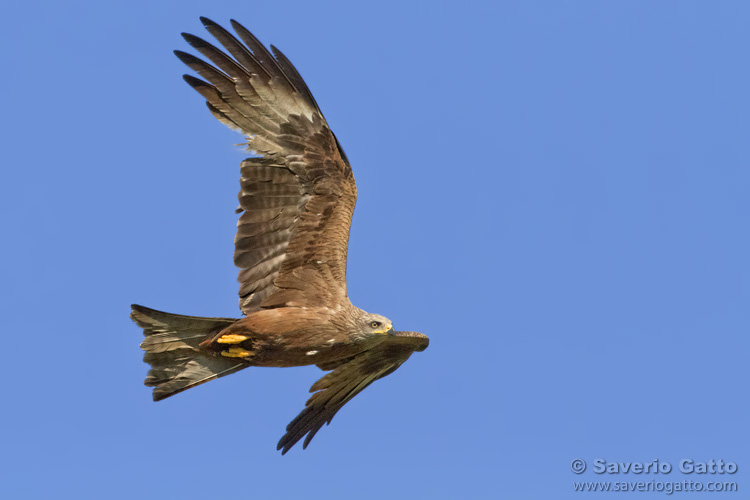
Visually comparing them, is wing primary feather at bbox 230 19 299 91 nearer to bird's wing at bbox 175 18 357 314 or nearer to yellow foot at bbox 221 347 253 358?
bird's wing at bbox 175 18 357 314

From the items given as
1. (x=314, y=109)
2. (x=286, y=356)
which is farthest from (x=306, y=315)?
(x=314, y=109)

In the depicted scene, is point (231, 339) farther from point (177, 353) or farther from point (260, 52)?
point (260, 52)

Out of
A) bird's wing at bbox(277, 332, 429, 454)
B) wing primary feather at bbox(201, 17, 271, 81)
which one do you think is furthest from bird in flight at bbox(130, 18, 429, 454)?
bird's wing at bbox(277, 332, 429, 454)

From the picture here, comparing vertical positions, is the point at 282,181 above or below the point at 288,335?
above

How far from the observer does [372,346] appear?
15312mm

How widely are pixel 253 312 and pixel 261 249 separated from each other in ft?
2.49

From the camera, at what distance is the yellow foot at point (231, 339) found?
1456cm

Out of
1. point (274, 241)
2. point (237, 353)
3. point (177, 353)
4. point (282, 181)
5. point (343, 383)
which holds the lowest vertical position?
point (343, 383)

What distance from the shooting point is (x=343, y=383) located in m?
16.0

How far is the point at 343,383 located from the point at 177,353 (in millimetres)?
2260

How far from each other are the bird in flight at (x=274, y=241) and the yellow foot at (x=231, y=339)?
0.04 feet

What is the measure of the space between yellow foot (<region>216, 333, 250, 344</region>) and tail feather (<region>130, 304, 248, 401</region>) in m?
0.21

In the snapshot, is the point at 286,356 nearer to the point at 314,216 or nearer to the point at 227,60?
the point at 314,216

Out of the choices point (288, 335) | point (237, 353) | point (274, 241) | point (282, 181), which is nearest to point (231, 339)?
point (237, 353)
